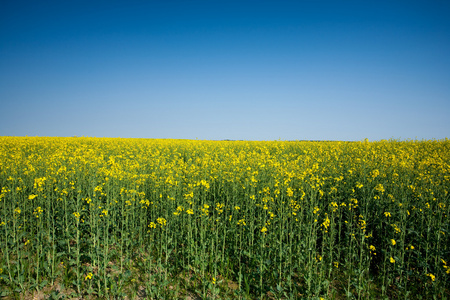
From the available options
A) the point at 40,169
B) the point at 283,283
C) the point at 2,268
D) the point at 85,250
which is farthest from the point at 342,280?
the point at 40,169

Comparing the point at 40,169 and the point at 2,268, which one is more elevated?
the point at 40,169

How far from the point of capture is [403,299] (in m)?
4.61

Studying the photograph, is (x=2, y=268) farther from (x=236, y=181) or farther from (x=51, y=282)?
(x=236, y=181)

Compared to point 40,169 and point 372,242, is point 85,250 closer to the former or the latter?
point 40,169

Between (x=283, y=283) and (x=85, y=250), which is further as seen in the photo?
(x=85, y=250)

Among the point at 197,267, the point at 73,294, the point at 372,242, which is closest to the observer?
the point at 73,294

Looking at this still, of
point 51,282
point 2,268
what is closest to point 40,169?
point 2,268

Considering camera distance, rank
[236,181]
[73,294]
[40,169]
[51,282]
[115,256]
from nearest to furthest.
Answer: [73,294] < [51,282] < [115,256] < [236,181] < [40,169]

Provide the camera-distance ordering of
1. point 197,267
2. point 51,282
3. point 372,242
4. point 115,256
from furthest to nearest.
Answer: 1. point 372,242
2. point 115,256
3. point 197,267
4. point 51,282

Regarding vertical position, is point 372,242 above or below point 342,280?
above

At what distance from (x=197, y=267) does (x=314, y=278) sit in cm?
238

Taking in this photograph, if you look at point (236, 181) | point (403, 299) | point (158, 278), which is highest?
point (236, 181)

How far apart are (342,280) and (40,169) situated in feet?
30.4

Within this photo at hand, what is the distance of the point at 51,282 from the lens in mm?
4609
